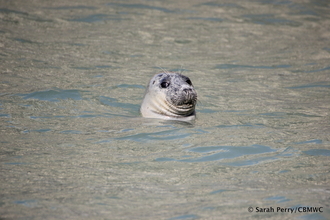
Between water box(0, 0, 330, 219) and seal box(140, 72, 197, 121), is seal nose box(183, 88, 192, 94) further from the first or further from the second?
water box(0, 0, 330, 219)

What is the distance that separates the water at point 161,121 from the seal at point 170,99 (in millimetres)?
369

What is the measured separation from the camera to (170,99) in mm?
7469

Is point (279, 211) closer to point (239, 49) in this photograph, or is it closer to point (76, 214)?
point (76, 214)

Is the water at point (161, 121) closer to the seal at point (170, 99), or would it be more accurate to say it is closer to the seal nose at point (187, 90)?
the seal at point (170, 99)

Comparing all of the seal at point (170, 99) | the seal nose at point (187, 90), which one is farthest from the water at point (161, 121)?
the seal nose at point (187, 90)

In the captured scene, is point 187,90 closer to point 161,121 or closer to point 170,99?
point 170,99

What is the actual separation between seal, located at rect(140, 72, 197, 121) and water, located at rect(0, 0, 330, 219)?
369 mm

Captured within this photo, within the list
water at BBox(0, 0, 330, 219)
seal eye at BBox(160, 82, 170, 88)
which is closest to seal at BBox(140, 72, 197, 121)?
seal eye at BBox(160, 82, 170, 88)

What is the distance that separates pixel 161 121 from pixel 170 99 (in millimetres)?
486

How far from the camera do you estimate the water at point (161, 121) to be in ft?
14.4

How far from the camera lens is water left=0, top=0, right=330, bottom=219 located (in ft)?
14.4

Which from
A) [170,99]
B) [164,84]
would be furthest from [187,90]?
[164,84]

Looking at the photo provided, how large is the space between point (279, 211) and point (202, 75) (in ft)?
21.9

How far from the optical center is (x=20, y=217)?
391 centimetres
